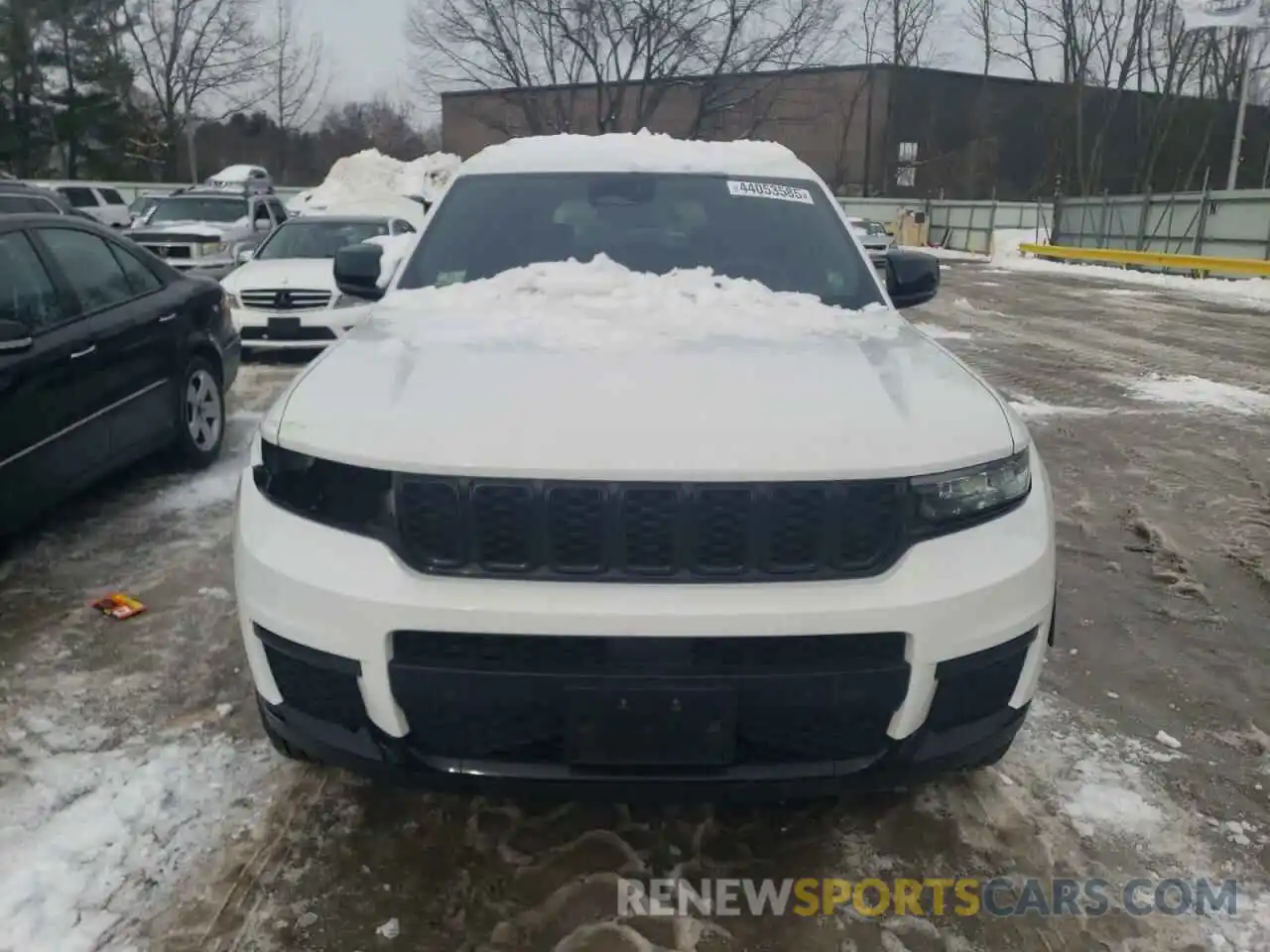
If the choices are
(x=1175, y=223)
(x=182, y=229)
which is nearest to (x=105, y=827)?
(x=182, y=229)

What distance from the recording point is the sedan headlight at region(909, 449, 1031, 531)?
2248 millimetres

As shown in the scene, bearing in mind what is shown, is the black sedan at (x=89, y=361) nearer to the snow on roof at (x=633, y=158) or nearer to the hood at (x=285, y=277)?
the snow on roof at (x=633, y=158)

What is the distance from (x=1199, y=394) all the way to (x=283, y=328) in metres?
8.34

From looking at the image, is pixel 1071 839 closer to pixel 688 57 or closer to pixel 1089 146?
pixel 688 57

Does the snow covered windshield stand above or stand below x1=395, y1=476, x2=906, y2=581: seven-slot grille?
above

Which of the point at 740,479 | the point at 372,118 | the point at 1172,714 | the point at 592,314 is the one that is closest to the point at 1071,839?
the point at 1172,714

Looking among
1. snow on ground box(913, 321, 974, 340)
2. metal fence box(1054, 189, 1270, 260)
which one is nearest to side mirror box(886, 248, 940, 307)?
snow on ground box(913, 321, 974, 340)

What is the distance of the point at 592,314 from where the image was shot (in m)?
3.15

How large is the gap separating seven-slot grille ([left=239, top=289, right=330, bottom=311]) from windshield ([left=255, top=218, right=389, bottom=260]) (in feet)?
3.81

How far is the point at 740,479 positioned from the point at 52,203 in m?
12.0

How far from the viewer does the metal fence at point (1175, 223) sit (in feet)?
74.4

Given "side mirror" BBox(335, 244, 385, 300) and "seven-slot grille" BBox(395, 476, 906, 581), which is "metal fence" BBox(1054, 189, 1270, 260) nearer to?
"side mirror" BBox(335, 244, 385, 300)

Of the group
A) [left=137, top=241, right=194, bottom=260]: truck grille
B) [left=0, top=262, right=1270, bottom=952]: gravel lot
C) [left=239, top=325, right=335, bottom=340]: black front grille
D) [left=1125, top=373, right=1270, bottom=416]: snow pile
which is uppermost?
[left=137, top=241, right=194, bottom=260]: truck grille

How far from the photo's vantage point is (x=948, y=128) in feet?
196
